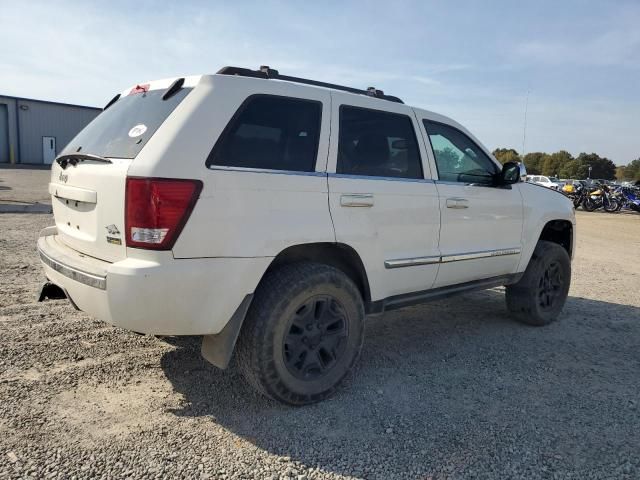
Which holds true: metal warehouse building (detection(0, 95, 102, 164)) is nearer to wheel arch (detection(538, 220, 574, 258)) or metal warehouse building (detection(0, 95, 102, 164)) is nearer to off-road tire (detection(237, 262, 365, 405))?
wheel arch (detection(538, 220, 574, 258))

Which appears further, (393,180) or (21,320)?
(21,320)

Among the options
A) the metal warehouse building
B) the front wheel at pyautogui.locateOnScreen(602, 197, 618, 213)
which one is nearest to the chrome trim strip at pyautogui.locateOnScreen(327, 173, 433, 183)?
the front wheel at pyautogui.locateOnScreen(602, 197, 618, 213)

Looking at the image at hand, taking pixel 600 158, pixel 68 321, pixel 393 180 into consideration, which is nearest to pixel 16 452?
pixel 68 321

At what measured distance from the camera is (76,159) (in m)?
3.20

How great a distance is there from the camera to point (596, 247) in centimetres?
1155

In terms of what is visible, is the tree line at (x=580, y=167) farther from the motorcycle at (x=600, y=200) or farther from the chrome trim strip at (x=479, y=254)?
the chrome trim strip at (x=479, y=254)

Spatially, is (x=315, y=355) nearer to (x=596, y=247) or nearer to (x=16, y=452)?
(x=16, y=452)

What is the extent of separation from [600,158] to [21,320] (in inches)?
3731

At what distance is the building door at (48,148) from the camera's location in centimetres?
3716

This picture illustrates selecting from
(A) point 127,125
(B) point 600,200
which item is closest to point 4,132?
(B) point 600,200

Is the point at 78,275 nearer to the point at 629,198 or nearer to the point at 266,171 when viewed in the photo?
the point at 266,171

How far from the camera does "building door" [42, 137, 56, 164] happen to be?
3716 centimetres

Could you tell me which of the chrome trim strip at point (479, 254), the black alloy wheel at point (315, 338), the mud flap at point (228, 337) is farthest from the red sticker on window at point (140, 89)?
the chrome trim strip at point (479, 254)

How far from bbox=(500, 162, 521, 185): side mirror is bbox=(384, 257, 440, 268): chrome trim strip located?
111 cm
